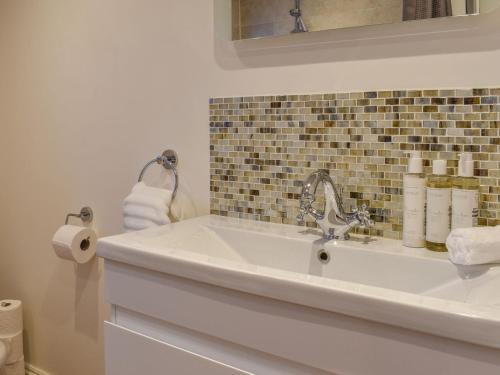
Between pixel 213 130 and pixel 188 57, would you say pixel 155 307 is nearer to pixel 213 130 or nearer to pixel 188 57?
pixel 213 130

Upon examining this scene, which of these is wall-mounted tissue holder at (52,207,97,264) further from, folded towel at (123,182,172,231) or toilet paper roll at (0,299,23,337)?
toilet paper roll at (0,299,23,337)

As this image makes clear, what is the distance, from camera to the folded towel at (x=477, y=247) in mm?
824

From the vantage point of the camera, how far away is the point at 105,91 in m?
1.65

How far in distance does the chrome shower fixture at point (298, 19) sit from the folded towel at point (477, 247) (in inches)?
24.0

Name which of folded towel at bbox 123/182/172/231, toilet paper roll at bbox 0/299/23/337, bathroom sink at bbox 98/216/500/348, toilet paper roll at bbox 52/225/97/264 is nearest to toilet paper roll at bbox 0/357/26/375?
toilet paper roll at bbox 0/299/23/337

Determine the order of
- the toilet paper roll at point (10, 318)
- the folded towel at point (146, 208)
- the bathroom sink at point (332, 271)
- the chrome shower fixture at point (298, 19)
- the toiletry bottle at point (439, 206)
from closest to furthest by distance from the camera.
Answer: the bathroom sink at point (332, 271)
the toiletry bottle at point (439, 206)
the chrome shower fixture at point (298, 19)
the folded towel at point (146, 208)
the toilet paper roll at point (10, 318)

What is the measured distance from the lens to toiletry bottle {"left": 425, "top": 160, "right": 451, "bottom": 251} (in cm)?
95

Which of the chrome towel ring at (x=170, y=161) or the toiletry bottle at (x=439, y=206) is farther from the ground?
Answer: the chrome towel ring at (x=170, y=161)

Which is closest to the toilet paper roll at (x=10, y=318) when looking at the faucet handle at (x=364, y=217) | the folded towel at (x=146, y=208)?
the folded towel at (x=146, y=208)

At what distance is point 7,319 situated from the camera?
6.28 ft

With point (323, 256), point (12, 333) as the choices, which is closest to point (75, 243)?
point (12, 333)

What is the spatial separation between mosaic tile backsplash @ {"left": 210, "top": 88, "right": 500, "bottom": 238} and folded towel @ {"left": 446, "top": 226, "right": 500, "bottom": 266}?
0.48 feet

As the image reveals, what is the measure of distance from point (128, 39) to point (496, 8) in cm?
107

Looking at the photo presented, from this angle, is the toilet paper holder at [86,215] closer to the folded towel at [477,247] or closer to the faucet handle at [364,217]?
the faucet handle at [364,217]
